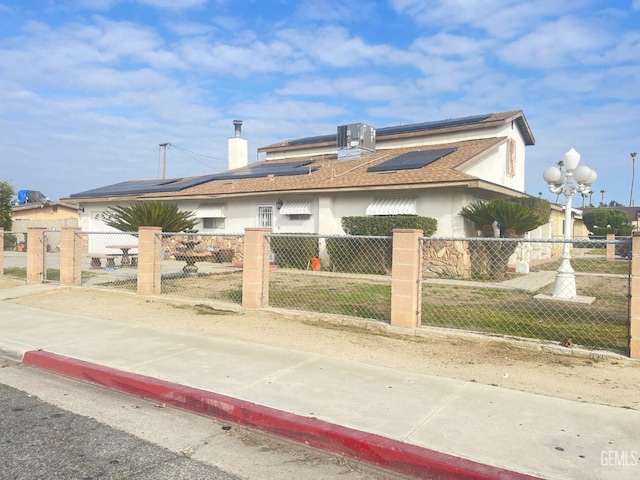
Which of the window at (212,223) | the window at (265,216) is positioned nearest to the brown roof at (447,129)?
the window at (265,216)

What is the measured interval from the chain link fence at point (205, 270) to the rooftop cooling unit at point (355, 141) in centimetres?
634

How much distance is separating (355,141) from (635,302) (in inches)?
677

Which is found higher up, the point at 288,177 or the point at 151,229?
the point at 288,177

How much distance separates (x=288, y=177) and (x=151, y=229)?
9.82m

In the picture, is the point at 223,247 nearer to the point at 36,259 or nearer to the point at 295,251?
the point at 295,251

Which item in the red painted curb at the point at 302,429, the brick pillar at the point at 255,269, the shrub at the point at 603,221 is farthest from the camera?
the shrub at the point at 603,221

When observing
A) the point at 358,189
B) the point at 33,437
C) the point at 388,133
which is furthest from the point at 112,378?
the point at 388,133

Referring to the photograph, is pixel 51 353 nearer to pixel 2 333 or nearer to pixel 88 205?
pixel 2 333

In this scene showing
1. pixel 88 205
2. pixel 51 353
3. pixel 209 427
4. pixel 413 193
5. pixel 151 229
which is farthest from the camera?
pixel 88 205

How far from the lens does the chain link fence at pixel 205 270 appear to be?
1125 centimetres

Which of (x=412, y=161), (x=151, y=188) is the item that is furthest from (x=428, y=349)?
(x=151, y=188)

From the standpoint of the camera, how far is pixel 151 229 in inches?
427

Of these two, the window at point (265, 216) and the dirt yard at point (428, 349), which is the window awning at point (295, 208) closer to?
the window at point (265, 216)

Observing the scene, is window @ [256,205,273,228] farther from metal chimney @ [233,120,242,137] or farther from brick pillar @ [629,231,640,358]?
brick pillar @ [629,231,640,358]
